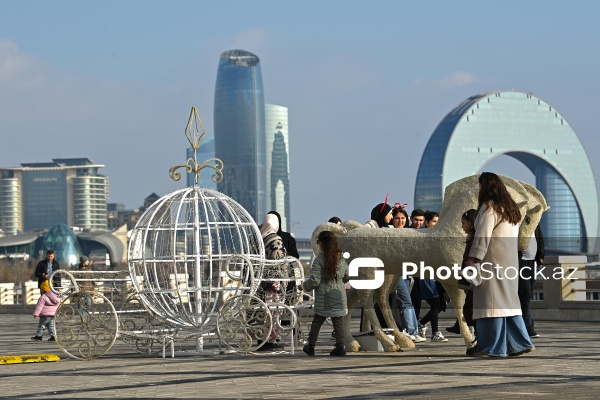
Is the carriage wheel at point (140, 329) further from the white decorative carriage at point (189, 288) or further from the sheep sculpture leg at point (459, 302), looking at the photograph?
the sheep sculpture leg at point (459, 302)

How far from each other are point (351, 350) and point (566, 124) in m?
181

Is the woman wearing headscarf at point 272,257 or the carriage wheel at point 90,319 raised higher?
the woman wearing headscarf at point 272,257

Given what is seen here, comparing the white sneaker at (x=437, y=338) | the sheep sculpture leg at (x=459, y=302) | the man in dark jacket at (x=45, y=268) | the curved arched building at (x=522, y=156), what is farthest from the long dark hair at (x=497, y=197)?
the curved arched building at (x=522, y=156)

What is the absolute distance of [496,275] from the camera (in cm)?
1181

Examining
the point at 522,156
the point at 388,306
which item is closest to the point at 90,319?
the point at 388,306

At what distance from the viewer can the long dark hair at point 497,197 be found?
1182 cm

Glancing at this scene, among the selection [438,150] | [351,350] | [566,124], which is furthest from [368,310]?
[566,124]

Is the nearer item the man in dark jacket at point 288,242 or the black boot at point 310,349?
the black boot at point 310,349

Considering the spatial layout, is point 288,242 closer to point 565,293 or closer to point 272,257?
point 272,257

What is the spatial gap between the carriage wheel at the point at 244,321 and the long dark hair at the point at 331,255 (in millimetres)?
753

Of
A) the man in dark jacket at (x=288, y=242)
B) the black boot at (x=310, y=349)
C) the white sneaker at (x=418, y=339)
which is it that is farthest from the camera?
the man in dark jacket at (x=288, y=242)

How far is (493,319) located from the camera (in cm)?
1174

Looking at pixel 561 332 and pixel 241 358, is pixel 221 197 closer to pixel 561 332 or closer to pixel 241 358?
pixel 241 358

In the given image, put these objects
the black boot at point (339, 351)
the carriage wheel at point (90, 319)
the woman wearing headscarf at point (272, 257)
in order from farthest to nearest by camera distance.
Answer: the woman wearing headscarf at point (272, 257) < the carriage wheel at point (90, 319) < the black boot at point (339, 351)
